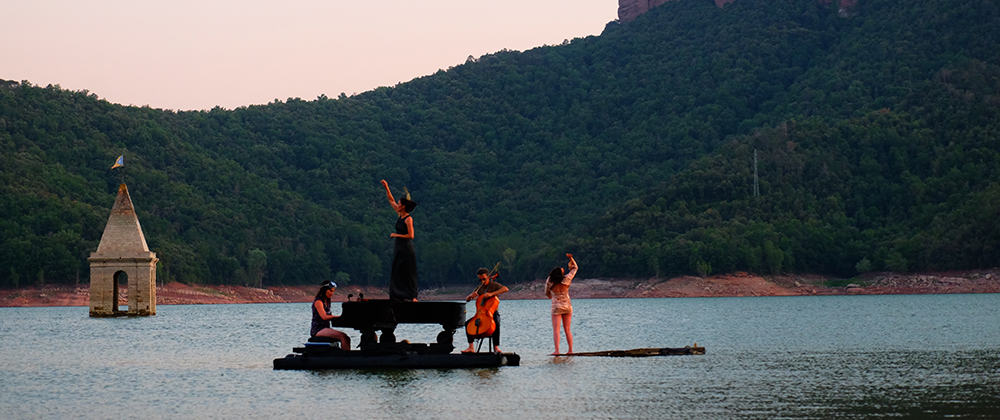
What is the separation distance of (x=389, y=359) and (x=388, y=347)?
1.64 feet

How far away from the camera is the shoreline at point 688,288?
118 m

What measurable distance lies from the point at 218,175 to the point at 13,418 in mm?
139498

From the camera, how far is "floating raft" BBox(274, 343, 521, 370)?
27.0 m

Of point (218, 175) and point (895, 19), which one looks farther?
point (895, 19)

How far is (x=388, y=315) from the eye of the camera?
27.2 m

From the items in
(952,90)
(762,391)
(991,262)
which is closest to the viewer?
(762,391)

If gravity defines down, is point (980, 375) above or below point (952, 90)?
below

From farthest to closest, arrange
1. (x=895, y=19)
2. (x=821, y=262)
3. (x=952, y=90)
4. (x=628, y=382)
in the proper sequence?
(x=895, y=19), (x=952, y=90), (x=821, y=262), (x=628, y=382)

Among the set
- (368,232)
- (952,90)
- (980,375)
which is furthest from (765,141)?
(980,375)

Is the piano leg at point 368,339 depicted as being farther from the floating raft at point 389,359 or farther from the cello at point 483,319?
the cello at point 483,319

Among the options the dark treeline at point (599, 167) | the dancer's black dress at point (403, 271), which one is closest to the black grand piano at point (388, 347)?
the dancer's black dress at point (403, 271)

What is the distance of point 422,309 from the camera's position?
90.1 feet

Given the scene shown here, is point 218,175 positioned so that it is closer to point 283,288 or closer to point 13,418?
point 283,288

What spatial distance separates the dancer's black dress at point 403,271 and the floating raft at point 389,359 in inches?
43.6
